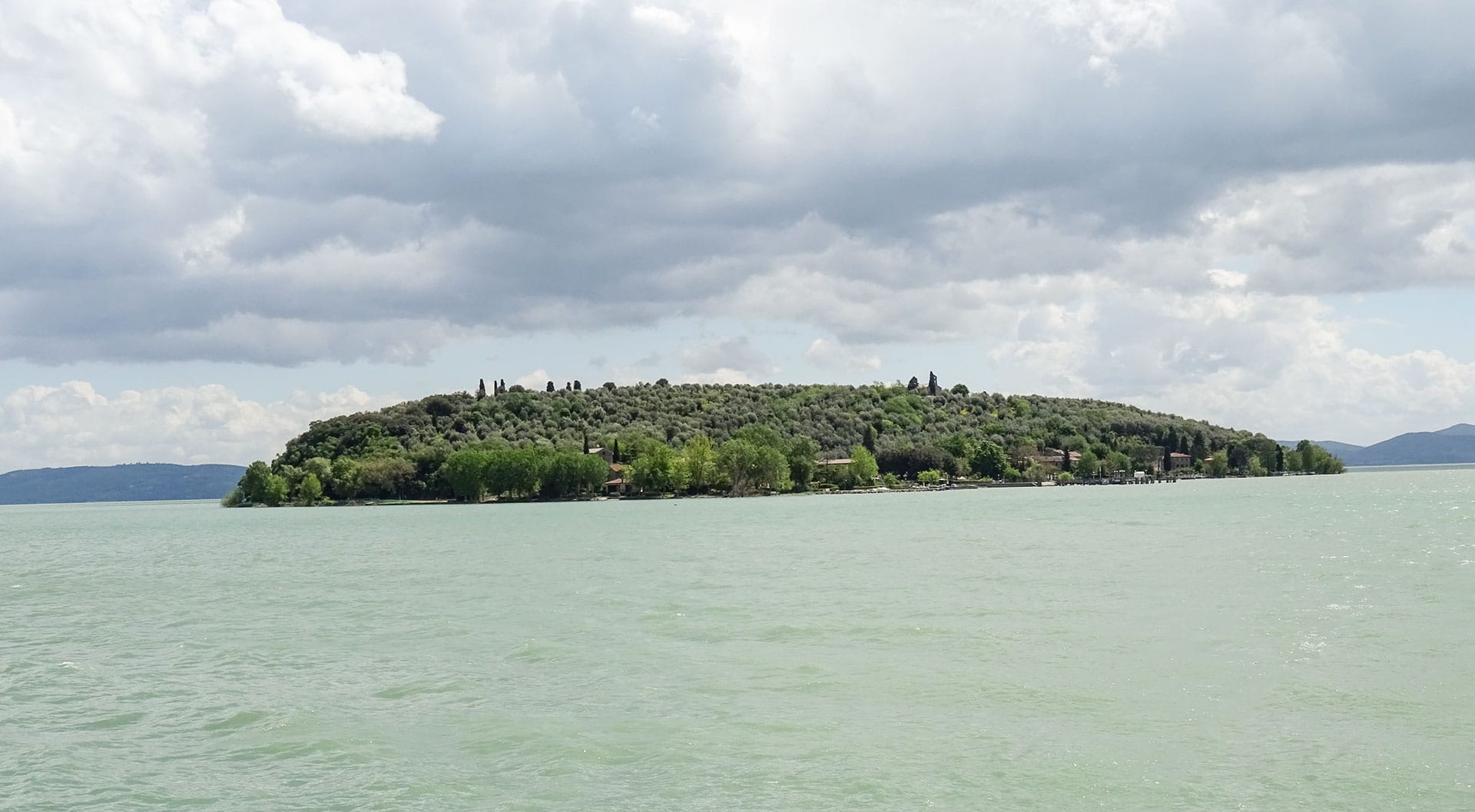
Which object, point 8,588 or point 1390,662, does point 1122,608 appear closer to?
point 1390,662

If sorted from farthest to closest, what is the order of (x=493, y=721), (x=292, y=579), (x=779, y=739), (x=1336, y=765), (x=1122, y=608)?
(x=292, y=579), (x=1122, y=608), (x=493, y=721), (x=779, y=739), (x=1336, y=765)

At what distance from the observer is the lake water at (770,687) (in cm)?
1616

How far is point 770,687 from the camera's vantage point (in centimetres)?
2327

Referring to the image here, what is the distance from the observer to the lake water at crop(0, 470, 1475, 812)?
16.2m

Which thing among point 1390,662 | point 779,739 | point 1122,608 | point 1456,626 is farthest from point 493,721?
point 1456,626

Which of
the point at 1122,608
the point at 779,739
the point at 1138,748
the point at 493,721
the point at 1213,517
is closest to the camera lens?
the point at 1138,748

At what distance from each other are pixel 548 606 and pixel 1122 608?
17.5 meters

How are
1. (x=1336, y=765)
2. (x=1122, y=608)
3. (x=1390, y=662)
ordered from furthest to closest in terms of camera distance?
(x=1122, y=608), (x=1390, y=662), (x=1336, y=765)

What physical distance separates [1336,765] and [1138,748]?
2.55 m

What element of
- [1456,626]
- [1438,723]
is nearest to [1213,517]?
[1456,626]

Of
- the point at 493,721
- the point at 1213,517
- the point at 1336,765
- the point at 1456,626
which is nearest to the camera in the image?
the point at 1336,765

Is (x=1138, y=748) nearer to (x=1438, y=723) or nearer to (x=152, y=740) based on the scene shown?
(x=1438, y=723)

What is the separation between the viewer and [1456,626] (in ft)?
94.8

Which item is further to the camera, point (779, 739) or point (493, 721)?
point (493, 721)
